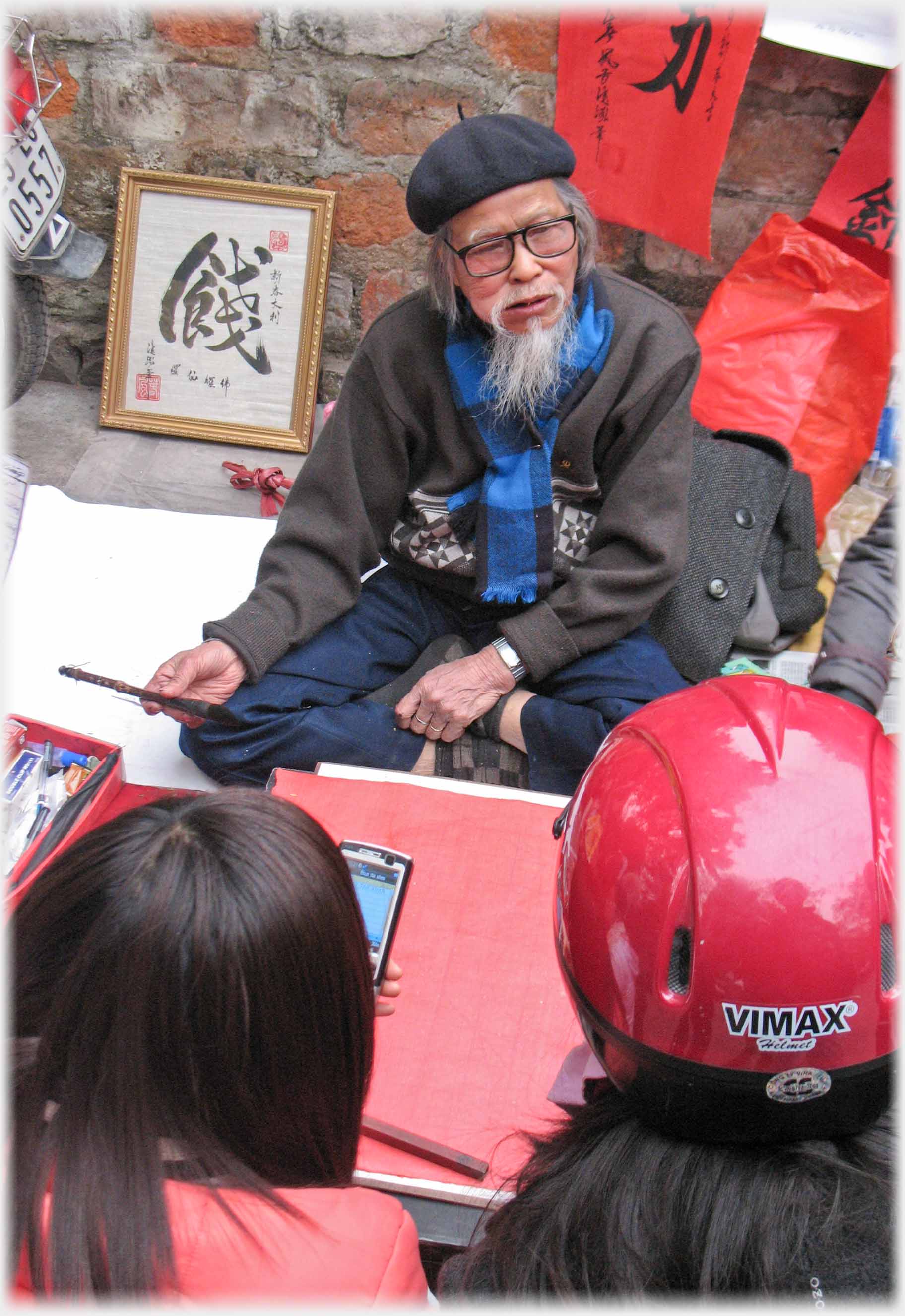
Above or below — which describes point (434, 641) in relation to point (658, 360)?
below

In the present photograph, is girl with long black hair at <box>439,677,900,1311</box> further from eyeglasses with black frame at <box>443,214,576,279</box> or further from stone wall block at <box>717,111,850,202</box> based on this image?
stone wall block at <box>717,111,850,202</box>

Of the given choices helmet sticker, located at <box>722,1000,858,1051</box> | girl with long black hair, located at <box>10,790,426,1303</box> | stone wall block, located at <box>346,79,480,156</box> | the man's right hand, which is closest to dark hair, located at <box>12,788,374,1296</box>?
girl with long black hair, located at <box>10,790,426,1303</box>

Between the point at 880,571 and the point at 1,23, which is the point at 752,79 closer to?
the point at 880,571

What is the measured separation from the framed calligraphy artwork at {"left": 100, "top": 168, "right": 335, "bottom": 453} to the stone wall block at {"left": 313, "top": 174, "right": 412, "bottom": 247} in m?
0.04

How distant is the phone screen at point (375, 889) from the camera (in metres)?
1.33

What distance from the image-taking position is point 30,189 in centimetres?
257

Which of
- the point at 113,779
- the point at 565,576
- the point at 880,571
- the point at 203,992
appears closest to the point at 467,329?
the point at 565,576

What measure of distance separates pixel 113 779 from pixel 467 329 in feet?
3.52

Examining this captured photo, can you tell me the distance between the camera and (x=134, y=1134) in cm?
79

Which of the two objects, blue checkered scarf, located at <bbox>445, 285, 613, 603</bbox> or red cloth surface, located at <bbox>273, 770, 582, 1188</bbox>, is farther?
blue checkered scarf, located at <bbox>445, 285, 613, 603</bbox>

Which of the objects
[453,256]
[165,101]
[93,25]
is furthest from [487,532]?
[93,25]

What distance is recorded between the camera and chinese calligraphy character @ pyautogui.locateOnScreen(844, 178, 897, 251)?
2.68m

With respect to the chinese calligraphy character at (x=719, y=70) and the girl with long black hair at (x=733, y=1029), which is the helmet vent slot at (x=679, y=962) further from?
the chinese calligraphy character at (x=719, y=70)

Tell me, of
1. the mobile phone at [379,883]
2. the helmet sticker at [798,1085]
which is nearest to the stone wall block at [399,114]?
the mobile phone at [379,883]
